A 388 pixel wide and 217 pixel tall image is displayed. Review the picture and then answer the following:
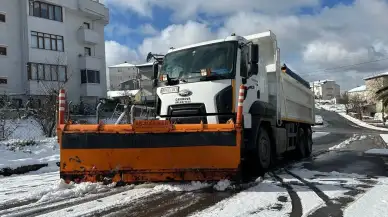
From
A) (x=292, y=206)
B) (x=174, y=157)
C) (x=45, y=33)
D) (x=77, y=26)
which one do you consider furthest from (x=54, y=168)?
(x=77, y=26)

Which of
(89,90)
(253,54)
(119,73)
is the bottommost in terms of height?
(253,54)

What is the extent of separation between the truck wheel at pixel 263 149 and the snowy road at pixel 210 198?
1.02ft

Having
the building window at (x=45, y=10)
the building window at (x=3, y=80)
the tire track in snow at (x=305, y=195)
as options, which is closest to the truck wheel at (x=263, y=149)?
the tire track in snow at (x=305, y=195)

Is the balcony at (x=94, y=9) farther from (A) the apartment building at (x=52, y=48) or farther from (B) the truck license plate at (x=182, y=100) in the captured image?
(B) the truck license plate at (x=182, y=100)

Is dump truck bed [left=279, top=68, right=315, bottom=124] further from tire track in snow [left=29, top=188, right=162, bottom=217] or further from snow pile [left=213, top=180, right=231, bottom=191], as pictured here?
tire track in snow [left=29, top=188, right=162, bottom=217]

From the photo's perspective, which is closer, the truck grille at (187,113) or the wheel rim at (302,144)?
the truck grille at (187,113)

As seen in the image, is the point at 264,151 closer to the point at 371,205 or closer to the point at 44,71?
the point at 371,205

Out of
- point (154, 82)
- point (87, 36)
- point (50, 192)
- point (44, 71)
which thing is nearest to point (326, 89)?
point (87, 36)

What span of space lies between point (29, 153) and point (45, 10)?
26287 mm

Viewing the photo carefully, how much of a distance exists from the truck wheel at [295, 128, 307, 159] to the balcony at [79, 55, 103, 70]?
93.8 ft

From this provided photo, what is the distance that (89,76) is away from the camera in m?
37.9

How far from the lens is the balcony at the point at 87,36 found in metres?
38.2

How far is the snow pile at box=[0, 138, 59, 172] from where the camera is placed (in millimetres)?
10664

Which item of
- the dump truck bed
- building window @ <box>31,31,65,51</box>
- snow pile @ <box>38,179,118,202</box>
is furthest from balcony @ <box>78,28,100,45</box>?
snow pile @ <box>38,179,118,202</box>
